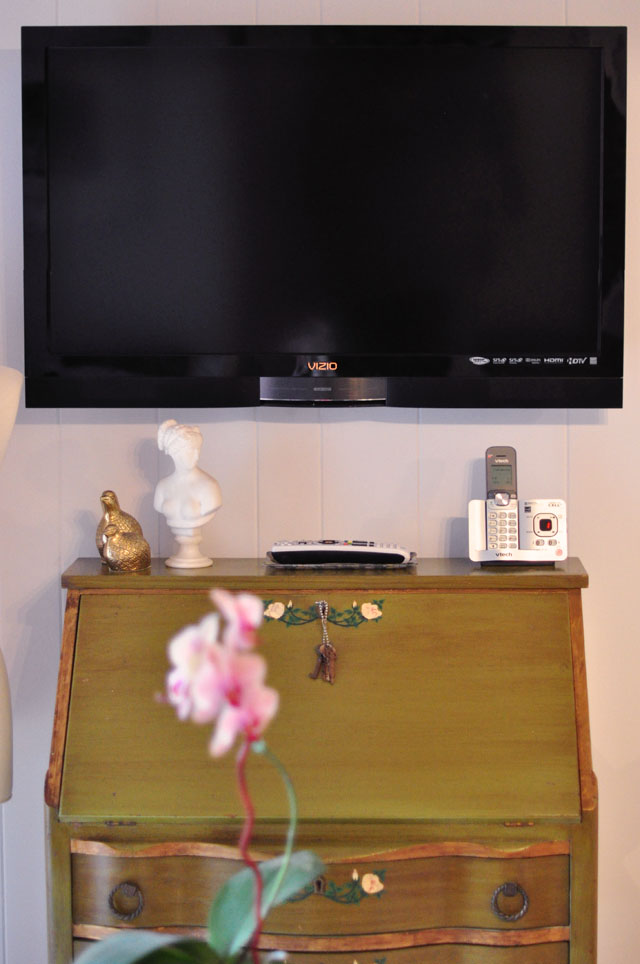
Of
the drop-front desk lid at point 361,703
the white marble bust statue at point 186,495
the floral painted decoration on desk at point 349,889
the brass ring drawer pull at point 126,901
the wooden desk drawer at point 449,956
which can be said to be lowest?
the wooden desk drawer at point 449,956

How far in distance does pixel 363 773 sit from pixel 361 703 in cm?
11

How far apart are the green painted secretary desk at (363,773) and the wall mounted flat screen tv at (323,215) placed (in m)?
0.43

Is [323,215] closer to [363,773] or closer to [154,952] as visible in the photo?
[363,773]

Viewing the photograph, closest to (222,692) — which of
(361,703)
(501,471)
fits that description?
(361,703)

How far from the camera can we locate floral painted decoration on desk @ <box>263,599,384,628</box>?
159 centimetres

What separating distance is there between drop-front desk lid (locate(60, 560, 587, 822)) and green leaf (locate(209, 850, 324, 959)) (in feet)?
2.77

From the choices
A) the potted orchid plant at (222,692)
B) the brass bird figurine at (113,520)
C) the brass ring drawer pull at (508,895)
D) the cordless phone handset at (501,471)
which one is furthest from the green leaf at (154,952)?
the cordless phone handset at (501,471)

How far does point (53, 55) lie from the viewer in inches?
70.6

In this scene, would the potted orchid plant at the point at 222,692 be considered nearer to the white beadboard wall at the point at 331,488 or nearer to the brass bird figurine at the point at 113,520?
the brass bird figurine at the point at 113,520

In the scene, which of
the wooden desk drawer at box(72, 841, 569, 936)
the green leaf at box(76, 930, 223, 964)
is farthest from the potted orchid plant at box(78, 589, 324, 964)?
the wooden desk drawer at box(72, 841, 569, 936)

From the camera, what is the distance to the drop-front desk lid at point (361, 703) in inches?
60.1

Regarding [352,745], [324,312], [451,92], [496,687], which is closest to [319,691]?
[352,745]

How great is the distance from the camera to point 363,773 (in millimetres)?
1535

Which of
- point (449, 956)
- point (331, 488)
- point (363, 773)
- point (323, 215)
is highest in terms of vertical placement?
point (323, 215)
